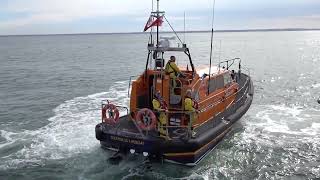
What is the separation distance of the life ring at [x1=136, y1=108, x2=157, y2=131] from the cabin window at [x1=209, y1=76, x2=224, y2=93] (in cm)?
288

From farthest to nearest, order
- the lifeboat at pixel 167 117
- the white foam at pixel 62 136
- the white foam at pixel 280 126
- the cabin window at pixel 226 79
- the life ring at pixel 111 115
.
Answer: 1. the cabin window at pixel 226 79
2. the white foam at pixel 280 126
3. the white foam at pixel 62 136
4. the life ring at pixel 111 115
5. the lifeboat at pixel 167 117

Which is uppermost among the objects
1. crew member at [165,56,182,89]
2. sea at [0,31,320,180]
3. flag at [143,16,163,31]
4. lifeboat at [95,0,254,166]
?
flag at [143,16,163,31]

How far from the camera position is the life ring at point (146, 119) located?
417 inches

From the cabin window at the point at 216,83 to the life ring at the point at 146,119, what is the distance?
9.43ft

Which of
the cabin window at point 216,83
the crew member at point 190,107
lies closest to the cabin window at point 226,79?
the cabin window at point 216,83

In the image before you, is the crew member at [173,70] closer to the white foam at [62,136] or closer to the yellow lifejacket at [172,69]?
the yellow lifejacket at [172,69]

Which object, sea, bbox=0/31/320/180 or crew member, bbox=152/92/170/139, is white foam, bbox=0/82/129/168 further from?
crew member, bbox=152/92/170/139

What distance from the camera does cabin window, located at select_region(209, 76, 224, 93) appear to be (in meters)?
12.8

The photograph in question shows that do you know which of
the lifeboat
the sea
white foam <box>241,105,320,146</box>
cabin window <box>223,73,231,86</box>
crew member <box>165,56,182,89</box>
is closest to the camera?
the lifeboat

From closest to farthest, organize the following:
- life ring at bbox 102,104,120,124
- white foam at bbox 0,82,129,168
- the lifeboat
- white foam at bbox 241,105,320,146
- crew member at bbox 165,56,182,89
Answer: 1. the lifeboat
2. crew member at bbox 165,56,182,89
3. life ring at bbox 102,104,120,124
4. white foam at bbox 0,82,129,168
5. white foam at bbox 241,105,320,146

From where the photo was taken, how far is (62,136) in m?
13.6

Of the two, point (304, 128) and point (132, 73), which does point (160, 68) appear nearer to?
point (304, 128)

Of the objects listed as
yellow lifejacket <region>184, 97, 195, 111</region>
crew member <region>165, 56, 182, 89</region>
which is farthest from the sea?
yellow lifejacket <region>184, 97, 195, 111</region>

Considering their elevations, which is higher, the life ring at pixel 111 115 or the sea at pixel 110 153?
the life ring at pixel 111 115
